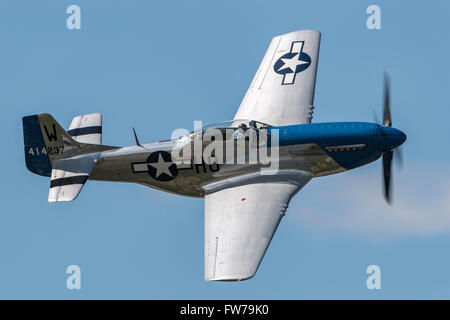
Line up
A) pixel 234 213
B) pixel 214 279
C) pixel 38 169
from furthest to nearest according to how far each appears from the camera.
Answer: pixel 38 169 < pixel 234 213 < pixel 214 279

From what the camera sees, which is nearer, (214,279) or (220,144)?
(214,279)

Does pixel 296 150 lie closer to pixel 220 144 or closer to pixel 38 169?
pixel 220 144

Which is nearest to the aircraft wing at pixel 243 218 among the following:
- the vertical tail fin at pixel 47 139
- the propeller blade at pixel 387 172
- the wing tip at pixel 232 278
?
the wing tip at pixel 232 278

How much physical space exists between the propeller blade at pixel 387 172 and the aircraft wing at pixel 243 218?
2141mm

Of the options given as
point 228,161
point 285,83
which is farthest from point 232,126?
point 285,83

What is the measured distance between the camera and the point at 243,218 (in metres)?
27.5

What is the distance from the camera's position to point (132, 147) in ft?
96.9

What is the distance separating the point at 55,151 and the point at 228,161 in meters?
5.13

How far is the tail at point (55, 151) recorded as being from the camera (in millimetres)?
29156

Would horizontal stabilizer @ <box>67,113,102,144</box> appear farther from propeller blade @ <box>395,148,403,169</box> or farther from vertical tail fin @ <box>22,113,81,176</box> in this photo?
propeller blade @ <box>395,148,403,169</box>

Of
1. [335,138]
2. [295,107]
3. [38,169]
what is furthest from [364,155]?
[38,169]

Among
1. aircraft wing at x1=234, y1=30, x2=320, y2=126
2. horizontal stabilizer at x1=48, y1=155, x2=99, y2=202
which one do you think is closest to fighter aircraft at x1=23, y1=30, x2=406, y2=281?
horizontal stabilizer at x1=48, y1=155, x2=99, y2=202

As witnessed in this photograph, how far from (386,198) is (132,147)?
291 inches

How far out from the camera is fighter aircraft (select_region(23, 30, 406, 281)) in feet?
92.0
